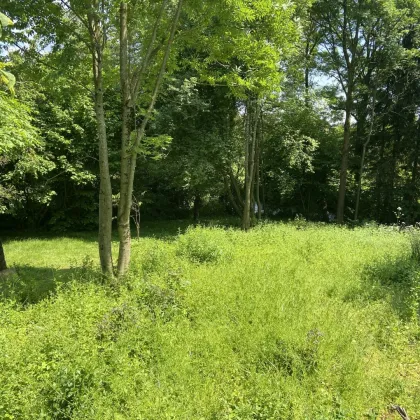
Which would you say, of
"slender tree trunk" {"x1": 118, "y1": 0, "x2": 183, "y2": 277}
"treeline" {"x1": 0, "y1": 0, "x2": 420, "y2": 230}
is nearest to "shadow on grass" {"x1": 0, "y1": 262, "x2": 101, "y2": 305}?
"slender tree trunk" {"x1": 118, "y1": 0, "x2": 183, "y2": 277}

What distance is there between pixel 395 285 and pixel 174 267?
366cm

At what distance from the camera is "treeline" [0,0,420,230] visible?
18.6ft

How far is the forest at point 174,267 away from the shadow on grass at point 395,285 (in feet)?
0.11

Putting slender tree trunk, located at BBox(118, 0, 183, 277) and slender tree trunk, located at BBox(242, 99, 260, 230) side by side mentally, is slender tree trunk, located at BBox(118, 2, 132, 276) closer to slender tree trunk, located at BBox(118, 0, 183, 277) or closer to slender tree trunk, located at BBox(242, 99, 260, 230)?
slender tree trunk, located at BBox(118, 0, 183, 277)

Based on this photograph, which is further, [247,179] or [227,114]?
[227,114]

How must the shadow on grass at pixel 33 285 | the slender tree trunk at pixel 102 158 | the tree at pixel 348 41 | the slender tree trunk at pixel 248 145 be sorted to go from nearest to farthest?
the shadow on grass at pixel 33 285 < the slender tree trunk at pixel 102 158 < the slender tree trunk at pixel 248 145 < the tree at pixel 348 41

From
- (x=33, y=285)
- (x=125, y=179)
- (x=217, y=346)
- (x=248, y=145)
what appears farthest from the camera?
(x=248, y=145)

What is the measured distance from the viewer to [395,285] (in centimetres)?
522

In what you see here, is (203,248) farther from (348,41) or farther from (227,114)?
(348,41)

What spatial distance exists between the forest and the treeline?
7 centimetres

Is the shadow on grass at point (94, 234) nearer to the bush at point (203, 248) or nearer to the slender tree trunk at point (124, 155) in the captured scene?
the bush at point (203, 248)

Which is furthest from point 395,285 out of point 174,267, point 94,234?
point 94,234

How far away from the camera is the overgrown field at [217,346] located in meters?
2.70

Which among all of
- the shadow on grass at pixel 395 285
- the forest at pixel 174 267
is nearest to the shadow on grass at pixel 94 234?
the forest at pixel 174 267
